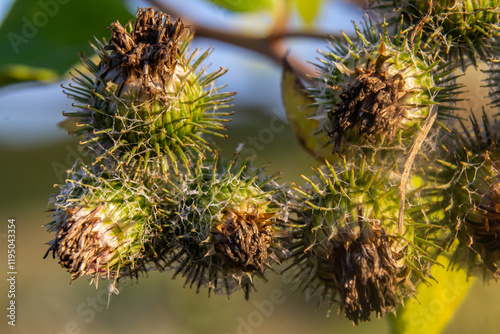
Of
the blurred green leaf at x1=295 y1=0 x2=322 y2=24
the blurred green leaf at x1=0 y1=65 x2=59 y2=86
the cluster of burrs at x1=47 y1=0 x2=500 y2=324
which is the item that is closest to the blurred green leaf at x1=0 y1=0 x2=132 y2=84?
the blurred green leaf at x1=0 y1=65 x2=59 y2=86

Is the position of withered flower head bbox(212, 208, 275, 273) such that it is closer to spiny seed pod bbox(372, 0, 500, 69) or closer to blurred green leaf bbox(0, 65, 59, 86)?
spiny seed pod bbox(372, 0, 500, 69)

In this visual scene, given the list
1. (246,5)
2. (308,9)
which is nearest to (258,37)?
(246,5)

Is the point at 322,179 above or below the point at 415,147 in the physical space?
below

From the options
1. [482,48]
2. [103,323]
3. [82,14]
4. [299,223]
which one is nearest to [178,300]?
[103,323]

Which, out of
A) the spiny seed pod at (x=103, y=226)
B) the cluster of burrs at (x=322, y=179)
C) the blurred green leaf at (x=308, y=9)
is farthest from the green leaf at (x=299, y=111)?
the blurred green leaf at (x=308, y=9)

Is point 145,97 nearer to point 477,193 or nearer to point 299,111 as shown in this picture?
point 299,111
